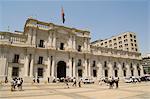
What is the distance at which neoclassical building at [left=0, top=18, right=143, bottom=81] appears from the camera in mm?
31969

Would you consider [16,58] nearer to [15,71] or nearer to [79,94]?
[15,71]

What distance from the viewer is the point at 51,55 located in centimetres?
3603

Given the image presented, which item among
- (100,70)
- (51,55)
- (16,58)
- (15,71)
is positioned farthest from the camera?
(100,70)

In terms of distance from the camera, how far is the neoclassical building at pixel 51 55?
3197cm

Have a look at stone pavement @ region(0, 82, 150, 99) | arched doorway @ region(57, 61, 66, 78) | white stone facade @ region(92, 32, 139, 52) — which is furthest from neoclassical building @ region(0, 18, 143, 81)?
white stone facade @ region(92, 32, 139, 52)

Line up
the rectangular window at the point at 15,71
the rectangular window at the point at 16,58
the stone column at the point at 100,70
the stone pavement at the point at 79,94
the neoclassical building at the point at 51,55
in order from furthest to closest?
the stone column at the point at 100,70
the rectangular window at the point at 16,58
the neoclassical building at the point at 51,55
the rectangular window at the point at 15,71
the stone pavement at the point at 79,94

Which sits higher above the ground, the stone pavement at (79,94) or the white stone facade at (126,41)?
the white stone facade at (126,41)

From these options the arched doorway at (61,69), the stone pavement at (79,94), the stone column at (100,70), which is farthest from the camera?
the stone column at (100,70)

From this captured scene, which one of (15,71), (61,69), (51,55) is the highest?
(51,55)

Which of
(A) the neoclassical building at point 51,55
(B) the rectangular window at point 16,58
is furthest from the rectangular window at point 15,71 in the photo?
(B) the rectangular window at point 16,58

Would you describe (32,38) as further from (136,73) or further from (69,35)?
(136,73)

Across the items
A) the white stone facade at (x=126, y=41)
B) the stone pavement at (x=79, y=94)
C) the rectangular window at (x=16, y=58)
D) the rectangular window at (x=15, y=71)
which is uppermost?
the white stone facade at (x=126, y=41)

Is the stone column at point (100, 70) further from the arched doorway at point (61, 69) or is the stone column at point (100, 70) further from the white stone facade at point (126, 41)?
the white stone facade at point (126, 41)

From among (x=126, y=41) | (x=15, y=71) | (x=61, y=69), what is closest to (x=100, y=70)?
(x=61, y=69)
